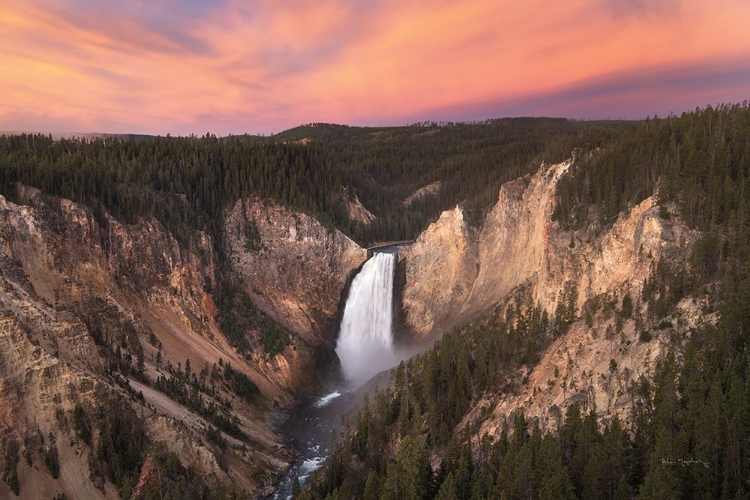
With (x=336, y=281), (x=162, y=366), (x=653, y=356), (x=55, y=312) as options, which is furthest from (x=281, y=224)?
(x=653, y=356)

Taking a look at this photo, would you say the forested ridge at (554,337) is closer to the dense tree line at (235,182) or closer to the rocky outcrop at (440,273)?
the dense tree line at (235,182)

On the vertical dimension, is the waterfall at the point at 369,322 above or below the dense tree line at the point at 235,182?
below

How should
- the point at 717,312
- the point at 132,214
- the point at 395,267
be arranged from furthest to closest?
1. the point at 395,267
2. the point at 132,214
3. the point at 717,312

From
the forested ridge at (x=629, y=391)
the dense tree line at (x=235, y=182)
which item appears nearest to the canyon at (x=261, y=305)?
the forested ridge at (x=629, y=391)

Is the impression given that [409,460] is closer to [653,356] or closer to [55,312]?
[653,356]

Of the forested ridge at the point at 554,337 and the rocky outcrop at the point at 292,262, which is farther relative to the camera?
the rocky outcrop at the point at 292,262

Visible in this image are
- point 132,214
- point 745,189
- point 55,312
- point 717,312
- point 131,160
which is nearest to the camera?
point 717,312

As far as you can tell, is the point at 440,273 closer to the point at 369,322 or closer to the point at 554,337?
the point at 369,322

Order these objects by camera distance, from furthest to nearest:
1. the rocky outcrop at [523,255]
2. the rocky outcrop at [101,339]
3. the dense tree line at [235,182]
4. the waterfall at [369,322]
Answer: the waterfall at [369,322] → the dense tree line at [235,182] → the rocky outcrop at [101,339] → the rocky outcrop at [523,255]
